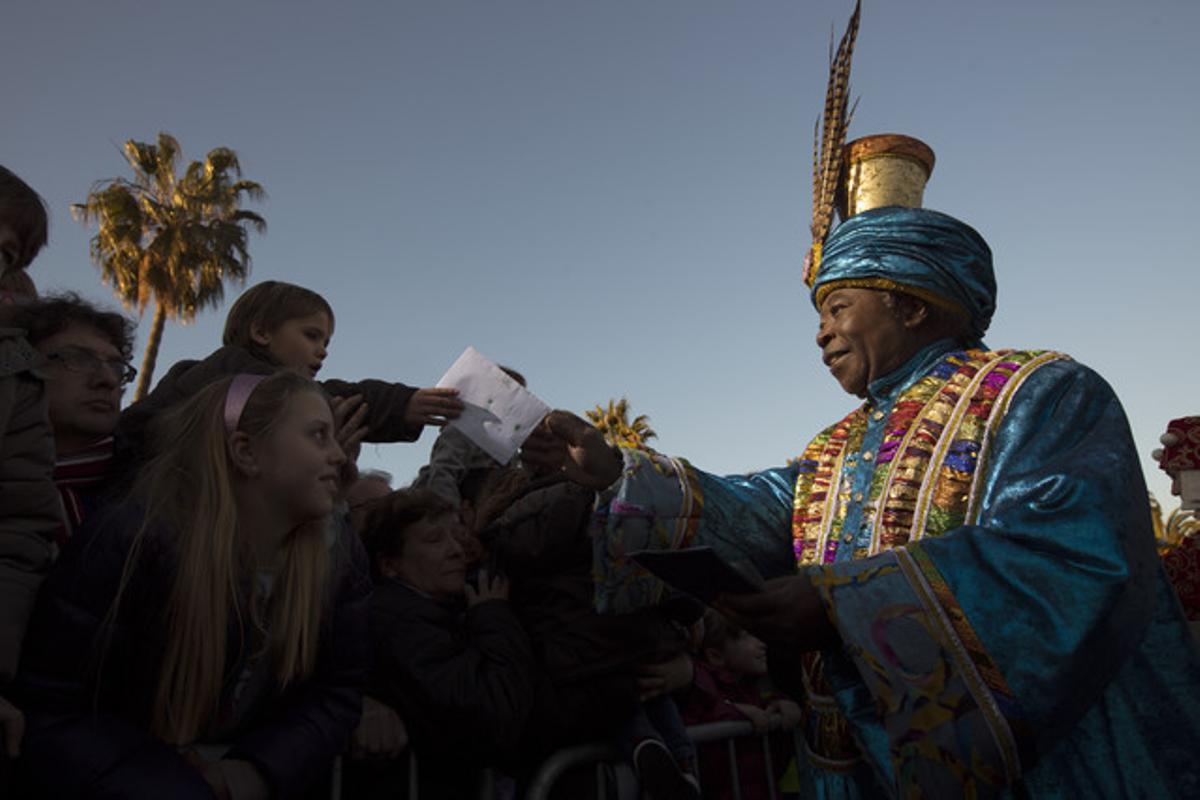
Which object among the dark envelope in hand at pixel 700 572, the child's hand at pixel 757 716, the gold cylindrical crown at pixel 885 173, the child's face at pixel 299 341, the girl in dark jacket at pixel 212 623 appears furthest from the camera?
the child's hand at pixel 757 716

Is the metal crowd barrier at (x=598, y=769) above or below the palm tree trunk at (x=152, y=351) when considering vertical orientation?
below

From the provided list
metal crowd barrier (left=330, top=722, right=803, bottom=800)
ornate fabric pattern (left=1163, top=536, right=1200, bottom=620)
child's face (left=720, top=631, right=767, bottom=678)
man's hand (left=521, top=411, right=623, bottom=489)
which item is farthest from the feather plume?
ornate fabric pattern (left=1163, top=536, right=1200, bottom=620)

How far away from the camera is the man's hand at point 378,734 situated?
2689mm

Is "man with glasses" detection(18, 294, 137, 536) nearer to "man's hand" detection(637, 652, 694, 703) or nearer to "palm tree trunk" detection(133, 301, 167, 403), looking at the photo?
"man's hand" detection(637, 652, 694, 703)

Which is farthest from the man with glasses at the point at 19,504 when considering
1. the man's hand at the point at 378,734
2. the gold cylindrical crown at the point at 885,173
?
the gold cylindrical crown at the point at 885,173

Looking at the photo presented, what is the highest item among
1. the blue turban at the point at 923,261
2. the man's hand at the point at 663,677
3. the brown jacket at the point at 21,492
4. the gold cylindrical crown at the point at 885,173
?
the gold cylindrical crown at the point at 885,173

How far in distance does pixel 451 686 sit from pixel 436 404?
0.98m

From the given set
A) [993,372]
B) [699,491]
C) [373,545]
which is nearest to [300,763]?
[373,545]

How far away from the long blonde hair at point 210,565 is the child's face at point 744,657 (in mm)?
2469

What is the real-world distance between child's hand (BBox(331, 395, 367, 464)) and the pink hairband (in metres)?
0.48

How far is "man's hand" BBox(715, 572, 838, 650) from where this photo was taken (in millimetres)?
1897

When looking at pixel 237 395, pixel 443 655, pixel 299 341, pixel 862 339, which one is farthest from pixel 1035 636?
pixel 299 341

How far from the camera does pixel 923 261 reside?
2525 mm

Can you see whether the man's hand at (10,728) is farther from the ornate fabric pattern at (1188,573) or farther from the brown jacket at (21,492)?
the ornate fabric pattern at (1188,573)
